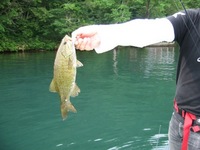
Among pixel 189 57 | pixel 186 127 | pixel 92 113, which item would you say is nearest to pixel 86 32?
pixel 189 57

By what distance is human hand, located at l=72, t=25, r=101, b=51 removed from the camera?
173 centimetres

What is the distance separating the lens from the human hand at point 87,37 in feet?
5.67

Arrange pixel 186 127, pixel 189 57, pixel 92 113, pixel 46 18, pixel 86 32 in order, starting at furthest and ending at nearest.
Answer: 1. pixel 46 18
2. pixel 92 113
3. pixel 186 127
4. pixel 189 57
5. pixel 86 32

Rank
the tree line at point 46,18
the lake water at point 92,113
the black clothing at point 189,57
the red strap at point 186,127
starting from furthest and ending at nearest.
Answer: the tree line at point 46,18 < the lake water at point 92,113 < the red strap at point 186,127 < the black clothing at point 189,57

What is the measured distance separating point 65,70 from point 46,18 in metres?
29.6

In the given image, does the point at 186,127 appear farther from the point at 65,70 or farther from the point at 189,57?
the point at 65,70

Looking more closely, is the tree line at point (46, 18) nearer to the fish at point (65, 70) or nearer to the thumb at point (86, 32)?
the fish at point (65, 70)

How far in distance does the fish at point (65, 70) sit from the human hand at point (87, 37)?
0.09 metres

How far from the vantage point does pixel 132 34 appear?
172 cm

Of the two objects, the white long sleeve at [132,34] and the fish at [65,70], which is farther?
the fish at [65,70]

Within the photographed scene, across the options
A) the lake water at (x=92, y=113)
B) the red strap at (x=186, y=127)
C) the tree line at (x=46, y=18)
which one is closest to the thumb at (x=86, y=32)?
the red strap at (x=186, y=127)

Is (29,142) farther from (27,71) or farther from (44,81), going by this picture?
(27,71)

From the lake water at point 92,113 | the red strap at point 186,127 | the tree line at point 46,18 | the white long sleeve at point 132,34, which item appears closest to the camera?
the white long sleeve at point 132,34

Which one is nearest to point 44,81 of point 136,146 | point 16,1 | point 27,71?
point 27,71
